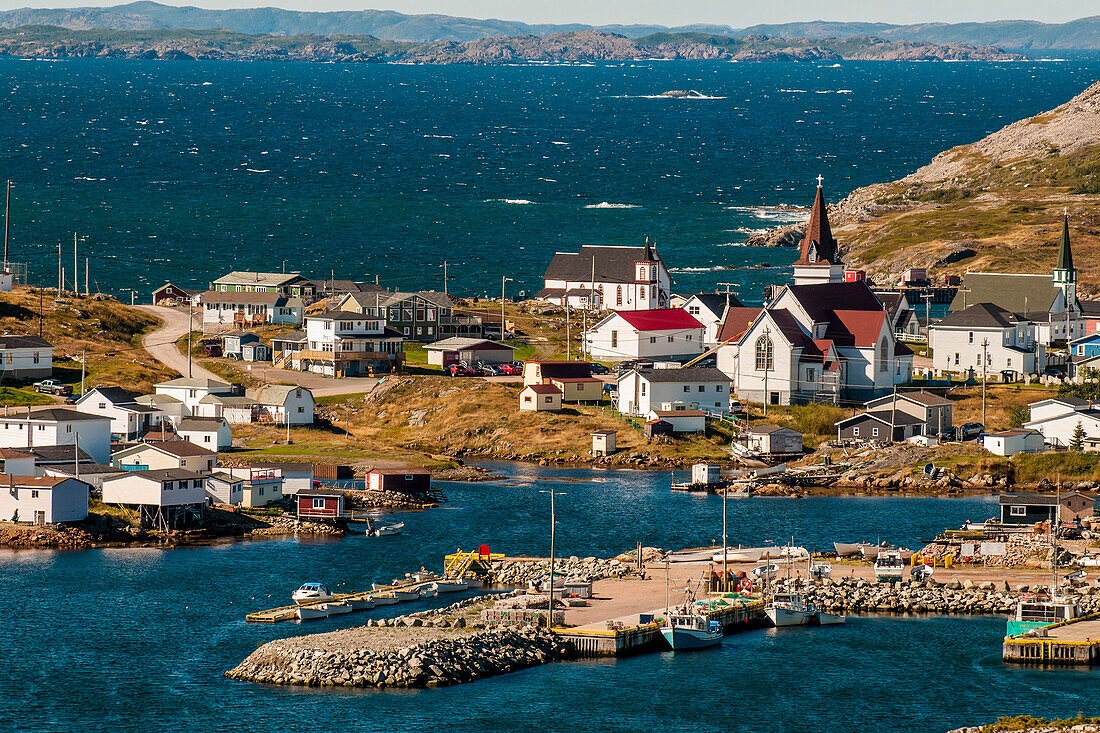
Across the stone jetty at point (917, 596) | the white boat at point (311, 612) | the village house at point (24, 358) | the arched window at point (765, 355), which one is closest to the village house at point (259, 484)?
the white boat at point (311, 612)

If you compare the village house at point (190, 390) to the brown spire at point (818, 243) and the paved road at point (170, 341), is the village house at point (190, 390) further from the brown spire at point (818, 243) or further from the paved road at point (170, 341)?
the brown spire at point (818, 243)

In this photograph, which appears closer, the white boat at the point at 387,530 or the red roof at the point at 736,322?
the white boat at the point at 387,530

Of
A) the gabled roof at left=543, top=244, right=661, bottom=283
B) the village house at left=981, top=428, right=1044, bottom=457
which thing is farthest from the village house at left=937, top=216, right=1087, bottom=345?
the village house at left=981, top=428, right=1044, bottom=457

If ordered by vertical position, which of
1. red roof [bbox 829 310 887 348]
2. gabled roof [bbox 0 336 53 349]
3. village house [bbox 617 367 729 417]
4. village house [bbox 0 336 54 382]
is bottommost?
village house [bbox 617 367 729 417]

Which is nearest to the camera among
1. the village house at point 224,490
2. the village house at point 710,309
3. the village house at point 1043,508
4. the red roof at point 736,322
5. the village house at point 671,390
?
the village house at point 1043,508

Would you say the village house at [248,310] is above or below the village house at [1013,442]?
above

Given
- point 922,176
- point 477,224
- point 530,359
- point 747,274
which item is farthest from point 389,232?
point 530,359

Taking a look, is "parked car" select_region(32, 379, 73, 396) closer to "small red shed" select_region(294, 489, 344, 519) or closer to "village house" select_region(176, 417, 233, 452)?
"village house" select_region(176, 417, 233, 452)

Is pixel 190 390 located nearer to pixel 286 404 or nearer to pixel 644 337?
pixel 286 404
